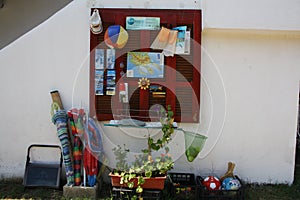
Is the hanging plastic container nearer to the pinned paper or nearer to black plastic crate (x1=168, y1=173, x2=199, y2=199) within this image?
black plastic crate (x1=168, y1=173, x2=199, y2=199)

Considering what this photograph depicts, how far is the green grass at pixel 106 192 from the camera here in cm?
360

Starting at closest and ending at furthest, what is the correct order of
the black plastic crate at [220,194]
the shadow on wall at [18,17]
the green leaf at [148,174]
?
the green leaf at [148,174]
the black plastic crate at [220,194]
the shadow on wall at [18,17]

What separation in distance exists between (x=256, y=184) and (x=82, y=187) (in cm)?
229

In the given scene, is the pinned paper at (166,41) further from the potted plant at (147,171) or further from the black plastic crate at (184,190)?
the black plastic crate at (184,190)

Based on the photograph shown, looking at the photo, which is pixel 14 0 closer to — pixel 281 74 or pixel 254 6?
pixel 254 6

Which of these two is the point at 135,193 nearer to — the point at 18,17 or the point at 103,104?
the point at 103,104

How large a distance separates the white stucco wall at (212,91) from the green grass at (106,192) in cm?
13

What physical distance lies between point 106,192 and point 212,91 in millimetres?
1885

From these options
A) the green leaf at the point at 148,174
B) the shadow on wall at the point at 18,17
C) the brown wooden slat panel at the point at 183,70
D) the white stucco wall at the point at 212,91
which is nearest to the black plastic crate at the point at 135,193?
the green leaf at the point at 148,174

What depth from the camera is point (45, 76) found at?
12.6 ft

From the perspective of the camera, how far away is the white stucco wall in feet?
12.3

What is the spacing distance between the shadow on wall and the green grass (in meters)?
2.28

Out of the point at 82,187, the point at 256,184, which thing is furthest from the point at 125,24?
the point at 256,184

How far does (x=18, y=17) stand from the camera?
4707 millimetres
